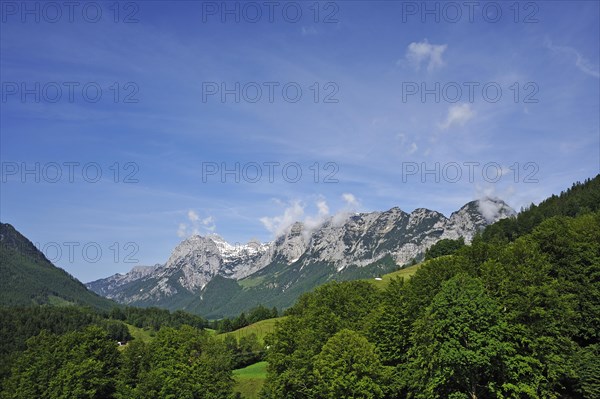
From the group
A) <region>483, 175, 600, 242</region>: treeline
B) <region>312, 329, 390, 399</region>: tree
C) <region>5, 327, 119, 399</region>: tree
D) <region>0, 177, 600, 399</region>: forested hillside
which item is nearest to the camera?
<region>0, 177, 600, 399</region>: forested hillside

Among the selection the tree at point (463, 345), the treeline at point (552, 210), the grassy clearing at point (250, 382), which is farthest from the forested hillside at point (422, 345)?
the treeline at point (552, 210)

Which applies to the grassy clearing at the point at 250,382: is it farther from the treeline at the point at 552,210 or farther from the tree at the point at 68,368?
the treeline at the point at 552,210

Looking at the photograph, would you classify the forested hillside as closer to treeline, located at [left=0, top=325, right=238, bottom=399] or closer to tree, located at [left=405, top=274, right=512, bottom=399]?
tree, located at [left=405, top=274, right=512, bottom=399]

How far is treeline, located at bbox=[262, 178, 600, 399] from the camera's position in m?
52.2

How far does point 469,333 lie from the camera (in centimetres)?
5209

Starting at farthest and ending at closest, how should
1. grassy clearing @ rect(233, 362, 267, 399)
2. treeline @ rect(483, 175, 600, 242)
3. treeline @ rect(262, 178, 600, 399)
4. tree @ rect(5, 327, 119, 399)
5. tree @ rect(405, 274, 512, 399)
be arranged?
1. treeline @ rect(483, 175, 600, 242)
2. grassy clearing @ rect(233, 362, 267, 399)
3. tree @ rect(5, 327, 119, 399)
4. treeline @ rect(262, 178, 600, 399)
5. tree @ rect(405, 274, 512, 399)

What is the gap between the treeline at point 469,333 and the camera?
5225 cm

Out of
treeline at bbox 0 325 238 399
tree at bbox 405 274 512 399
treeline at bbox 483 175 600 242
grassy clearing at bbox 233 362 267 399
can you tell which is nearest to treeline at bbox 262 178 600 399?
tree at bbox 405 274 512 399

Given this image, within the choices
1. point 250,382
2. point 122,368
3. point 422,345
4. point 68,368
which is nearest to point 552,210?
point 250,382

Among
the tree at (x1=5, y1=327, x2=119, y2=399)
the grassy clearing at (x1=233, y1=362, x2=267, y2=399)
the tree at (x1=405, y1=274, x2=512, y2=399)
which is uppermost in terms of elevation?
the tree at (x1=405, y1=274, x2=512, y2=399)

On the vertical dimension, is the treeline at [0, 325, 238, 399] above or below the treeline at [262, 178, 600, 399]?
below

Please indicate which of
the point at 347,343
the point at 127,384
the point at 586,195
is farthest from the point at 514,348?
the point at 586,195

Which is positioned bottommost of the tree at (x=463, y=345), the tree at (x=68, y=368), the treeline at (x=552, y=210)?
the tree at (x=68, y=368)

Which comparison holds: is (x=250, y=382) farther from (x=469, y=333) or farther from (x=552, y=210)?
(x=552, y=210)
